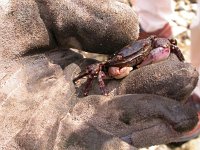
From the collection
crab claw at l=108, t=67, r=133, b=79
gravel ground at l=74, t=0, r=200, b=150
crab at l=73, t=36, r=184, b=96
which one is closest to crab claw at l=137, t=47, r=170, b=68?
crab at l=73, t=36, r=184, b=96

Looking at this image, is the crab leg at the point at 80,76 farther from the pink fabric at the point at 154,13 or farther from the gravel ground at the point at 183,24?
the pink fabric at the point at 154,13

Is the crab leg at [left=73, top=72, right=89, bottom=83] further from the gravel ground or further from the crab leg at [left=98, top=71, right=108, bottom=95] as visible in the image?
the gravel ground

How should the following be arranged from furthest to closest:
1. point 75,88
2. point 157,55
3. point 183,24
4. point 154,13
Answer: point 183,24, point 154,13, point 157,55, point 75,88

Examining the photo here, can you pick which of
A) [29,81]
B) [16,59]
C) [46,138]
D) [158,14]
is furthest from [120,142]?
[158,14]

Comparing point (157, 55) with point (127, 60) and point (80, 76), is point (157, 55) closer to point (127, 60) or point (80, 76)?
point (127, 60)

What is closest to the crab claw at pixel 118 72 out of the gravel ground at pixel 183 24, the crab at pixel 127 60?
the crab at pixel 127 60

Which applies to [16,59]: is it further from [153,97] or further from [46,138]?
[153,97]

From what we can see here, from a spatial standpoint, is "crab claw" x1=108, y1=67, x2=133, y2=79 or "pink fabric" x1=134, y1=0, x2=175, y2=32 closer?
"crab claw" x1=108, y1=67, x2=133, y2=79

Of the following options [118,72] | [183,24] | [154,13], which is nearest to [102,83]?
[118,72]
